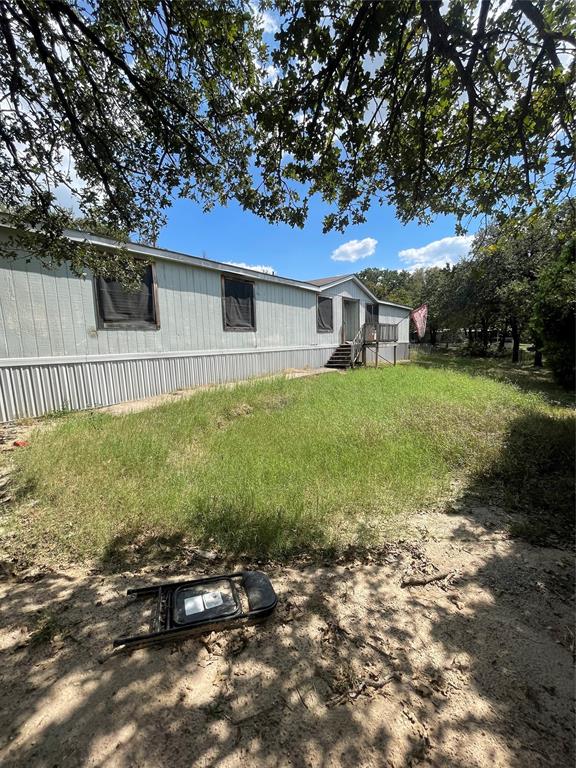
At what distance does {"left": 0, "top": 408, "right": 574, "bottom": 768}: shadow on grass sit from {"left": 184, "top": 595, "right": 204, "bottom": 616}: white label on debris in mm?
187

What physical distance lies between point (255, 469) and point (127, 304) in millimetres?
5409

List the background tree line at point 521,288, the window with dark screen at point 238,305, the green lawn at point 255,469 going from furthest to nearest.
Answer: the window with dark screen at point 238,305 → the background tree line at point 521,288 → the green lawn at point 255,469

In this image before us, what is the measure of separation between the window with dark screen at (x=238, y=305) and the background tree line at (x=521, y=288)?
591 cm

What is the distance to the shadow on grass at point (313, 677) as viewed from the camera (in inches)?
48.8

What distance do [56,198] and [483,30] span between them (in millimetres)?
4275

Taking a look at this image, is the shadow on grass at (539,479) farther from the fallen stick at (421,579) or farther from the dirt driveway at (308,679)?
the fallen stick at (421,579)

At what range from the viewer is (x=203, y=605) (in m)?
1.91

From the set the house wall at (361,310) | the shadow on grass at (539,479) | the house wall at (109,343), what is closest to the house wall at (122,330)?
the house wall at (109,343)

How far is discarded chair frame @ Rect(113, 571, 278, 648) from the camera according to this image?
1.72 metres

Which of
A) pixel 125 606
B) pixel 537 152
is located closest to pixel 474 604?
pixel 125 606

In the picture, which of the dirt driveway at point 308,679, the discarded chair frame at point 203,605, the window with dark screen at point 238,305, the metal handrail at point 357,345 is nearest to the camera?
the dirt driveway at point 308,679

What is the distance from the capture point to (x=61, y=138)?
3.38 metres

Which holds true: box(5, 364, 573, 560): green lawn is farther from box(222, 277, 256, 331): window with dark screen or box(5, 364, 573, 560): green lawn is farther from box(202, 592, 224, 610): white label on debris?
box(222, 277, 256, 331): window with dark screen

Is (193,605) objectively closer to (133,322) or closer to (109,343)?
(109,343)
